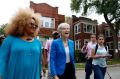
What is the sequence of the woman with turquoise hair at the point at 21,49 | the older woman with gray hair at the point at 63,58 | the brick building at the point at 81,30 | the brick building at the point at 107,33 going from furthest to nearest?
the brick building at the point at 107,33 < the brick building at the point at 81,30 < the older woman with gray hair at the point at 63,58 < the woman with turquoise hair at the point at 21,49

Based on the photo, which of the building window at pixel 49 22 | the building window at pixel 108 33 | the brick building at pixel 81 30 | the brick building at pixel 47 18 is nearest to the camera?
the brick building at pixel 47 18

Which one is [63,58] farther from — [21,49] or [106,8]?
[106,8]

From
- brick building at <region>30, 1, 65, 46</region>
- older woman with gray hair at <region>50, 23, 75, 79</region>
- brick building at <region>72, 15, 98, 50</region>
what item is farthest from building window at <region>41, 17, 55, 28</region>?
older woman with gray hair at <region>50, 23, 75, 79</region>

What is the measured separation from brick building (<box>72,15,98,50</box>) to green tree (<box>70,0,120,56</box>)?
860 centimetres

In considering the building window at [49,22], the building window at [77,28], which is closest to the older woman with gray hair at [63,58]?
the building window at [49,22]

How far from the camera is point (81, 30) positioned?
5684cm

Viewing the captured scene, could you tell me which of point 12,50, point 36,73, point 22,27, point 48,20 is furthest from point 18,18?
point 48,20

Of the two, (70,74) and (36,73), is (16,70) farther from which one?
(70,74)

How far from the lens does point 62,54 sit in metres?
6.22

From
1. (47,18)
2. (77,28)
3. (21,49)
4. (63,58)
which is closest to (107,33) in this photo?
(77,28)

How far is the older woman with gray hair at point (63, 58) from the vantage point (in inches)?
245

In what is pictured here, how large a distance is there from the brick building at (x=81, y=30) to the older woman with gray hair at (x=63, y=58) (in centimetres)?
5027

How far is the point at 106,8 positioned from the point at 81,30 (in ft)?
42.0

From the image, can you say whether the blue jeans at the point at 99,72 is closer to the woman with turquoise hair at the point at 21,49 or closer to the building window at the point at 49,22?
the woman with turquoise hair at the point at 21,49
